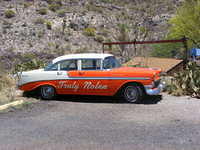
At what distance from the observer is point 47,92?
10.8 metres

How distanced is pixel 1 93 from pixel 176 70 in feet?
22.7

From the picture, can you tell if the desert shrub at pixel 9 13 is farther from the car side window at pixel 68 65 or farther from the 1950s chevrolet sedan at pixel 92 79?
the car side window at pixel 68 65

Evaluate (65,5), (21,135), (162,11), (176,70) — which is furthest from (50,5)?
(21,135)

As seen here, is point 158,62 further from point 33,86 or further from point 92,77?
point 33,86

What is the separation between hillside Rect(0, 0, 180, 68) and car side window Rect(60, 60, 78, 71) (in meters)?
15.4

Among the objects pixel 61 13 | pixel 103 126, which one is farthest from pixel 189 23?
pixel 103 126

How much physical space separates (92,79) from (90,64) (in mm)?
552

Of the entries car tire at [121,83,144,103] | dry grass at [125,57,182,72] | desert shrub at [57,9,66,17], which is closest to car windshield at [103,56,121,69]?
car tire at [121,83,144,103]

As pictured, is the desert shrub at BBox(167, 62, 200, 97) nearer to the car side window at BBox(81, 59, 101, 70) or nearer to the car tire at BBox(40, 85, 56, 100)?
the car side window at BBox(81, 59, 101, 70)

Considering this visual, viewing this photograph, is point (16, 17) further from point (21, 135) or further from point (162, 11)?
point (21, 135)

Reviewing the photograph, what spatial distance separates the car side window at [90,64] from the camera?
1025cm

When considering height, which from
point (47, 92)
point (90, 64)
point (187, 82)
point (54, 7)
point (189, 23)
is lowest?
point (47, 92)

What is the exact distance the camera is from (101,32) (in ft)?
111

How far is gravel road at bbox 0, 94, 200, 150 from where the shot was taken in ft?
20.1
